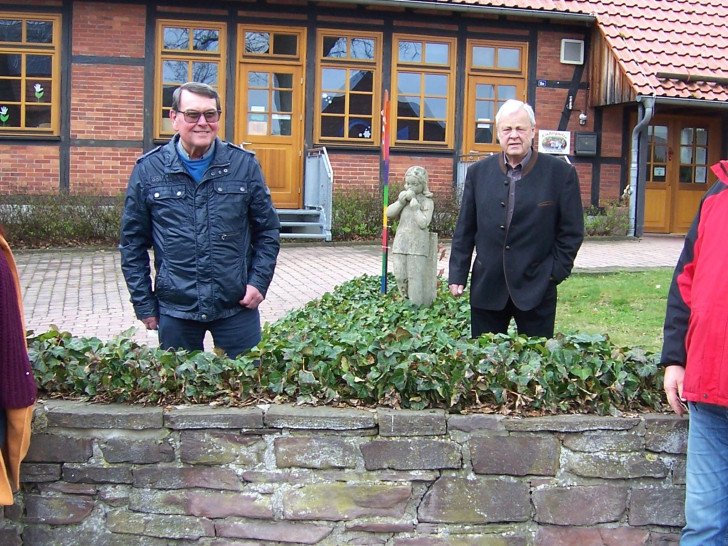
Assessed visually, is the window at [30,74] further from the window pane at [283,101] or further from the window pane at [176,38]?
the window pane at [283,101]

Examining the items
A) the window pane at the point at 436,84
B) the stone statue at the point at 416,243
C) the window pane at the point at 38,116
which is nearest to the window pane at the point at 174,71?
the window pane at the point at 38,116

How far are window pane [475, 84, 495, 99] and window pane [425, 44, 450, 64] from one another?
0.79 m

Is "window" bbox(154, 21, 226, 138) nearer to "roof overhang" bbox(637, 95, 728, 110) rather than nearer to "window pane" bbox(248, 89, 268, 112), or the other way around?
"window pane" bbox(248, 89, 268, 112)

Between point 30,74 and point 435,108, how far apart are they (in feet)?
22.8

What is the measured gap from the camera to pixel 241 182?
3.69 meters

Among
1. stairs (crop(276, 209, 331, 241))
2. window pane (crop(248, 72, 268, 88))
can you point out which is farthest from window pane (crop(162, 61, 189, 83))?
stairs (crop(276, 209, 331, 241))

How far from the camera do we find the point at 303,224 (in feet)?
46.0

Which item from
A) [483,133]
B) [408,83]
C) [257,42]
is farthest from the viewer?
[483,133]

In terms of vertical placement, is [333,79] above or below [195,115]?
above

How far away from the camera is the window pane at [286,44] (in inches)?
598

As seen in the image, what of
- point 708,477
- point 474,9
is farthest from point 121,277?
point 708,477

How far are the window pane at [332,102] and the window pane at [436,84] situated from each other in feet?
5.12

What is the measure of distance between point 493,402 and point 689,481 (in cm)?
80

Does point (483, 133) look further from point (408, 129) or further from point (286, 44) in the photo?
point (286, 44)
